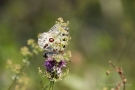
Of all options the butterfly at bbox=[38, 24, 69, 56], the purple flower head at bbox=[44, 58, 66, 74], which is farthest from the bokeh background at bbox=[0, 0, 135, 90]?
the purple flower head at bbox=[44, 58, 66, 74]

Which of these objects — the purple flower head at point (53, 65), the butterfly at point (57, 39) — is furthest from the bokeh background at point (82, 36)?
the purple flower head at point (53, 65)

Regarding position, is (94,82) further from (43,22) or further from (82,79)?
(43,22)

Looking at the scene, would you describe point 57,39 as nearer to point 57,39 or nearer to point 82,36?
point 57,39

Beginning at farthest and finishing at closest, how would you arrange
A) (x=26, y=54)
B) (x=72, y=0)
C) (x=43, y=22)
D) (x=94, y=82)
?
(x=72, y=0), (x=43, y=22), (x=94, y=82), (x=26, y=54)

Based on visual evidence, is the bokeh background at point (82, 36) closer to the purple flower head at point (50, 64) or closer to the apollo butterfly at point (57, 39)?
the apollo butterfly at point (57, 39)

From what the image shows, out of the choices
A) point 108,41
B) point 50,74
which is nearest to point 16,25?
point 108,41

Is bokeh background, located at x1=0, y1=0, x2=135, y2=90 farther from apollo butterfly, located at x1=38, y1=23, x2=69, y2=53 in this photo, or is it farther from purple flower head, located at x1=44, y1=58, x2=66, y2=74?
purple flower head, located at x1=44, y1=58, x2=66, y2=74
